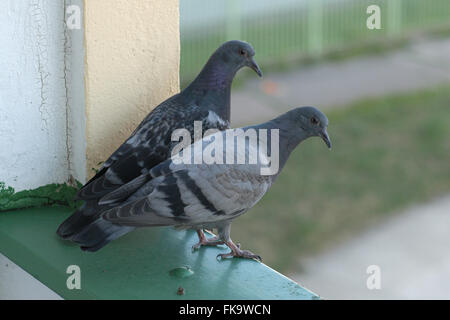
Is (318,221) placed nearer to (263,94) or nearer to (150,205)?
(263,94)

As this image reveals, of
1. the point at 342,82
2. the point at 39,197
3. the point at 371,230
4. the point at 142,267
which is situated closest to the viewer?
the point at 142,267

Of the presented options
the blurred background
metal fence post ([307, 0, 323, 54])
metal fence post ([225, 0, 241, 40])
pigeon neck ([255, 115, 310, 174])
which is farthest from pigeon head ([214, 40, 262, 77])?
metal fence post ([307, 0, 323, 54])

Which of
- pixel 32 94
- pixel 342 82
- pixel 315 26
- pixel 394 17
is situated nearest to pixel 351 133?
pixel 342 82

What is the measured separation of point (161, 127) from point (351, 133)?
5424 mm

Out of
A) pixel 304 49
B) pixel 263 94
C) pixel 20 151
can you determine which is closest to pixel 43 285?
pixel 20 151

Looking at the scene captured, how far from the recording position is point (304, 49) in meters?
10.7

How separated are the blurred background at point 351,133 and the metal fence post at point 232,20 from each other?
0.05 feet

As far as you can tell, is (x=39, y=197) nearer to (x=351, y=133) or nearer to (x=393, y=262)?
(x=393, y=262)

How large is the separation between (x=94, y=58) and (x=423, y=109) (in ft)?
20.7

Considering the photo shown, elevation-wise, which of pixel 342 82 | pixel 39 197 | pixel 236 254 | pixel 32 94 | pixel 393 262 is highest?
pixel 32 94

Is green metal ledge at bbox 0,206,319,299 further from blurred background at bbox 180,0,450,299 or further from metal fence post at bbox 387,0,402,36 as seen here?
metal fence post at bbox 387,0,402,36

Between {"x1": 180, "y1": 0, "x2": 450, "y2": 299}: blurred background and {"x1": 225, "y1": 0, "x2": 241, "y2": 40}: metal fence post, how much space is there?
0.01 metres

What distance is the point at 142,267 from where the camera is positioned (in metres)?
2.81
